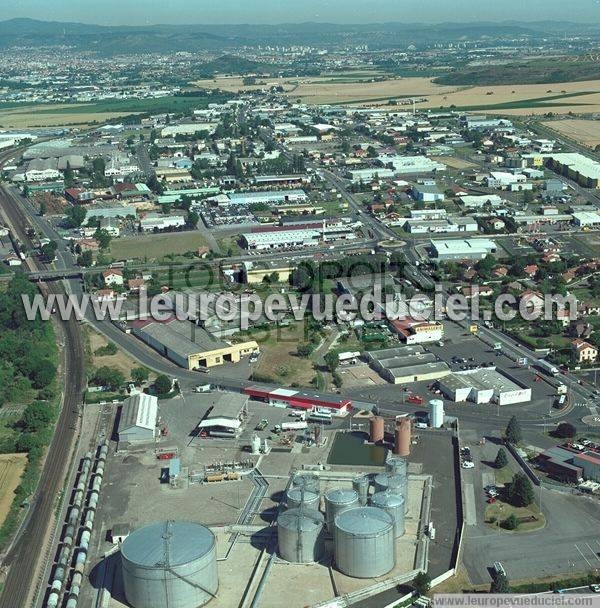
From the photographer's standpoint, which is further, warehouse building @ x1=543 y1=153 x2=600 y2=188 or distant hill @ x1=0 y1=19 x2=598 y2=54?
distant hill @ x1=0 y1=19 x2=598 y2=54

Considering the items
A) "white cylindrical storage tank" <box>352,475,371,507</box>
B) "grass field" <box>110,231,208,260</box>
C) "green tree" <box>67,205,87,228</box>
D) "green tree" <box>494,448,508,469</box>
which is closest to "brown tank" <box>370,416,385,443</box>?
"green tree" <box>494,448,508,469</box>

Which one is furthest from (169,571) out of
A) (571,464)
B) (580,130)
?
(580,130)

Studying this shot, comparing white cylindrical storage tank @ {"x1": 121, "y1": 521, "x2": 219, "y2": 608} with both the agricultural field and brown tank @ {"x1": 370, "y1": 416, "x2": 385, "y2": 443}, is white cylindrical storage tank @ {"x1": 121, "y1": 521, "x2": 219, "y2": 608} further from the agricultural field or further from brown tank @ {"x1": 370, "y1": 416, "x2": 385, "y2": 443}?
the agricultural field

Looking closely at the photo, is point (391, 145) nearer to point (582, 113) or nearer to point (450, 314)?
point (582, 113)

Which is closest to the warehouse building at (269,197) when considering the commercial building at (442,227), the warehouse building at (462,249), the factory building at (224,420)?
the commercial building at (442,227)

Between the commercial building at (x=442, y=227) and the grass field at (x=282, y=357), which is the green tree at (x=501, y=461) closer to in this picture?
the grass field at (x=282, y=357)

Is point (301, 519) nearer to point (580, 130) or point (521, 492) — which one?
point (521, 492)
